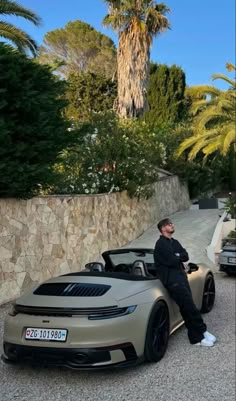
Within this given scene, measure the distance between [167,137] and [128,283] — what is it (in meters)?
17.0

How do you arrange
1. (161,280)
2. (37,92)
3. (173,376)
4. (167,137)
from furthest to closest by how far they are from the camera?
(167,137), (37,92), (161,280), (173,376)

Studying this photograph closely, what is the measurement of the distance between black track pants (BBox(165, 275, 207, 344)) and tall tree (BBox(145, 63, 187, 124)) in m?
23.7

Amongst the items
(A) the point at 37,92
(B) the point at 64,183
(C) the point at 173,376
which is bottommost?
(C) the point at 173,376

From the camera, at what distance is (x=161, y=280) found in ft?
17.6

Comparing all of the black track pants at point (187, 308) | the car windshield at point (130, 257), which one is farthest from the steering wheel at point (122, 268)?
the black track pants at point (187, 308)

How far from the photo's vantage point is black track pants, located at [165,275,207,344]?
5.31m

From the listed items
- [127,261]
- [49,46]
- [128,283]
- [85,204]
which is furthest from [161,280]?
[49,46]

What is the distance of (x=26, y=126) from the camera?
26.9ft

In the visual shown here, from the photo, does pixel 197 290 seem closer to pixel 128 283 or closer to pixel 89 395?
pixel 128 283

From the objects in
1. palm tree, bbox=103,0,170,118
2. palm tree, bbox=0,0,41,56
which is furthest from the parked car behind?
palm tree, bbox=103,0,170,118

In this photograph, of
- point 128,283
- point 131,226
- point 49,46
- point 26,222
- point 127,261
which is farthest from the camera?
point 49,46

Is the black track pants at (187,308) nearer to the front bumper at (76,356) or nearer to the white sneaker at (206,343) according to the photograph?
the white sneaker at (206,343)

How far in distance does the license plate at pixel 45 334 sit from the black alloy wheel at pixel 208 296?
3065mm

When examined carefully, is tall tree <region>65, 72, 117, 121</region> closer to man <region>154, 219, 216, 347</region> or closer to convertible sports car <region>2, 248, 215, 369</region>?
man <region>154, 219, 216, 347</region>
